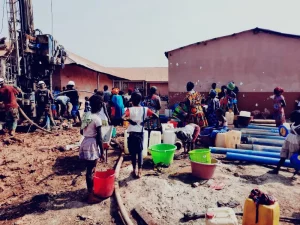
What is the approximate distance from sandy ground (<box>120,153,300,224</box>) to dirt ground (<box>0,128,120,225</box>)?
0.62 m

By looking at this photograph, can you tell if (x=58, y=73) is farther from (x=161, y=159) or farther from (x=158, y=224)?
(x=158, y=224)

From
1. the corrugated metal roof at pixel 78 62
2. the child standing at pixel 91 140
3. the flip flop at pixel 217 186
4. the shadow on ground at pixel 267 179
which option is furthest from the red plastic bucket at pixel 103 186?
the corrugated metal roof at pixel 78 62

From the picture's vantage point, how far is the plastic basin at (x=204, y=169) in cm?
515

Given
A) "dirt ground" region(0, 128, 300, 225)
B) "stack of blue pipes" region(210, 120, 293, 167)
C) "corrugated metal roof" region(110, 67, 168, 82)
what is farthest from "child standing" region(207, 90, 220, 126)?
"corrugated metal roof" region(110, 67, 168, 82)

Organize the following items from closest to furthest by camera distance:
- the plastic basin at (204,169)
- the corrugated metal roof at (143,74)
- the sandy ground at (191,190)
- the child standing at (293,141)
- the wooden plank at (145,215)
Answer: the wooden plank at (145,215) → the sandy ground at (191,190) → the plastic basin at (204,169) → the child standing at (293,141) → the corrugated metal roof at (143,74)

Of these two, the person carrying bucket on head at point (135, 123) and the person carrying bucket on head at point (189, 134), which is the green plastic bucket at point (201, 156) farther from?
the person carrying bucket on head at point (135, 123)

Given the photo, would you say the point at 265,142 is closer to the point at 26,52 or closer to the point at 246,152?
the point at 246,152

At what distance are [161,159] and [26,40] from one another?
8560 mm

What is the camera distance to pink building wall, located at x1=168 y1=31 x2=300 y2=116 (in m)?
13.4

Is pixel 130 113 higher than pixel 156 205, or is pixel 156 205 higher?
pixel 130 113

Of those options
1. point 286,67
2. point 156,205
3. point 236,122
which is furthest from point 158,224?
point 286,67

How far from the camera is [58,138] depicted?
943cm

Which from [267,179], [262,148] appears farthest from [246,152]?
[267,179]

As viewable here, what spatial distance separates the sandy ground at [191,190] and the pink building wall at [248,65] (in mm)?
8861
